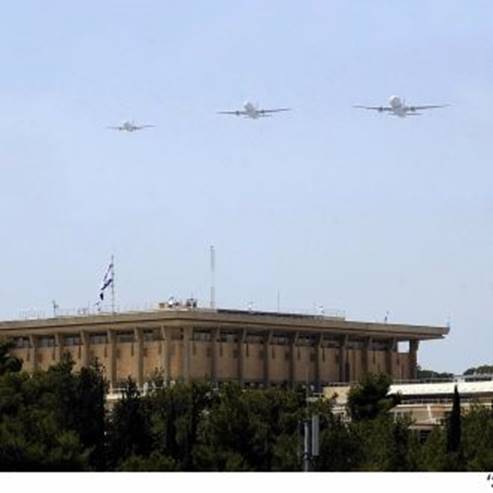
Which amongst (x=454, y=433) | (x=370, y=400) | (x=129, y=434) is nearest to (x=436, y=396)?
(x=370, y=400)

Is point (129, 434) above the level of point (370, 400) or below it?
below

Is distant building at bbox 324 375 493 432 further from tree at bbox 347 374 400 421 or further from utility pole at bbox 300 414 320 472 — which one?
utility pole at bbox 300 414 320 472

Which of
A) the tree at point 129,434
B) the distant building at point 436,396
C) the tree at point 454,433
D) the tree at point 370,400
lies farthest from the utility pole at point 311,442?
the distant building at point 436,396

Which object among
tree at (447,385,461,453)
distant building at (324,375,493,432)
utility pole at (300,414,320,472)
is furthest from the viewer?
distant building at (324,375,493,432)

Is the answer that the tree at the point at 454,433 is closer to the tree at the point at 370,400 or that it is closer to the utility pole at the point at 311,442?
the tree at the point at 370,400

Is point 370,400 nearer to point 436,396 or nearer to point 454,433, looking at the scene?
point 454,433

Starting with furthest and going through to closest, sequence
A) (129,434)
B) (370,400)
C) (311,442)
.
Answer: (370,400) → (129,434) → (311,442)

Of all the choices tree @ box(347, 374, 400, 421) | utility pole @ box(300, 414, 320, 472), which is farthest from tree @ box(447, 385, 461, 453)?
utility pole @ box(300, 414, 320, 472)

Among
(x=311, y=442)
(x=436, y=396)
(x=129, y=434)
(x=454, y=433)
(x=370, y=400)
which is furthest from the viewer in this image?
(x=436, y=396)

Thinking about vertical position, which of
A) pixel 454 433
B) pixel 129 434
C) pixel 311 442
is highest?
pixel 129 434
